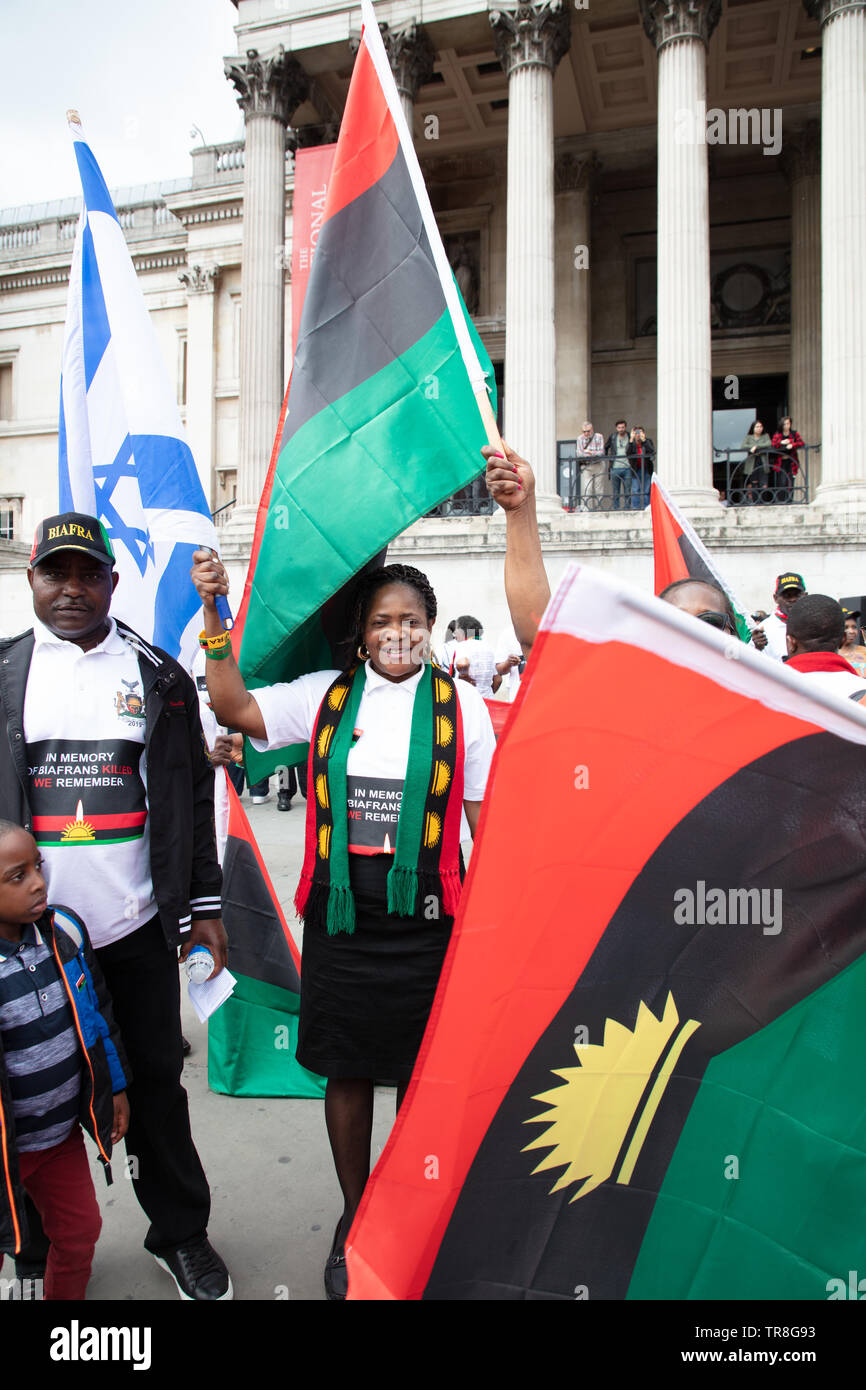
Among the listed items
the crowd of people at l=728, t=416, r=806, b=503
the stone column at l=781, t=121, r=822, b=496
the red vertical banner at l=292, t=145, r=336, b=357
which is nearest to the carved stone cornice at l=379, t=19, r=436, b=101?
the stone column at l=781, t=121, r=822, b=496

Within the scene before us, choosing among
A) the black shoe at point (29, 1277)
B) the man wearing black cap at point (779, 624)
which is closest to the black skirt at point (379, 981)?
the black shoe at point (29, 1277)

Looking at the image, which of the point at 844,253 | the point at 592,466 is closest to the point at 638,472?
the point at 592,466

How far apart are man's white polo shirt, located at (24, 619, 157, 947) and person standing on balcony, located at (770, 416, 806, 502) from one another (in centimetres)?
1442

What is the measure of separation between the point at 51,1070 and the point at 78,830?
1.88ft

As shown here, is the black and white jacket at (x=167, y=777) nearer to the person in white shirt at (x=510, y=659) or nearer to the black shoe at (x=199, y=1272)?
the black shoe at (x=199, y=1272)

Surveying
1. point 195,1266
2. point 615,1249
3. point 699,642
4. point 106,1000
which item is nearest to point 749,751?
point 699,642

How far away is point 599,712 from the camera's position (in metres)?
1.64

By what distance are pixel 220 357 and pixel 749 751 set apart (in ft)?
90.4

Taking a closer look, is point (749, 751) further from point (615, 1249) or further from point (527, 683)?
point (615, 1249)

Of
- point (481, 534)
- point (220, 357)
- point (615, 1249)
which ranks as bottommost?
point (615, 1249)

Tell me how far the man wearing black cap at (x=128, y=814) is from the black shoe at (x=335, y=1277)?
Answer: 287 mm

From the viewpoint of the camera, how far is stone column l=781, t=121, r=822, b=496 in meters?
19.0

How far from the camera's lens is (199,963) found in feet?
8.50
